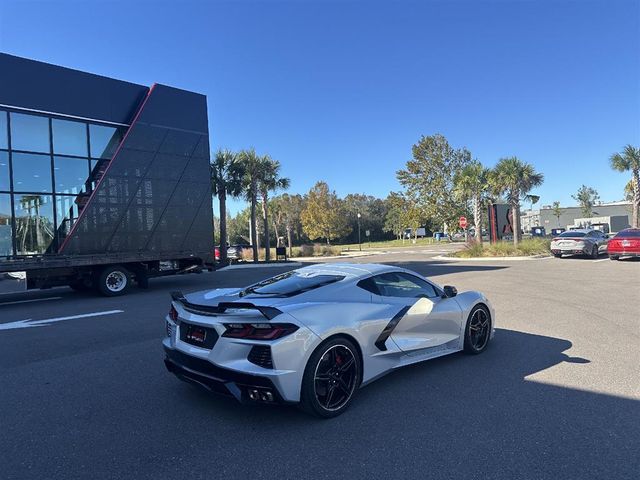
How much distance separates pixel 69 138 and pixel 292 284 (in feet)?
32.8

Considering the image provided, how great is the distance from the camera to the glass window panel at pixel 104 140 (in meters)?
Result: 12.1

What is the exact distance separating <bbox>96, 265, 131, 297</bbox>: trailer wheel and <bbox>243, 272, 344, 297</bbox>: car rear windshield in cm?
884

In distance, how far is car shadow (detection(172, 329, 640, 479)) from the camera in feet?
10.1

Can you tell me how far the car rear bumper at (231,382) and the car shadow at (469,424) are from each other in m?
0.32

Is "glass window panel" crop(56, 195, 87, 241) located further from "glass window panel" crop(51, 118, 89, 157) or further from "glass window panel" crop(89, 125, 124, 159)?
"glass window panel" crop(89, 125, 124, 159)

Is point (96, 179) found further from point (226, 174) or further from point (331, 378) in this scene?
point (226, 174)

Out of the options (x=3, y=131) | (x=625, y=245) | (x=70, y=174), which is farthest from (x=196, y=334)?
(x=625, y=245)

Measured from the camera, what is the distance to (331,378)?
3.87m

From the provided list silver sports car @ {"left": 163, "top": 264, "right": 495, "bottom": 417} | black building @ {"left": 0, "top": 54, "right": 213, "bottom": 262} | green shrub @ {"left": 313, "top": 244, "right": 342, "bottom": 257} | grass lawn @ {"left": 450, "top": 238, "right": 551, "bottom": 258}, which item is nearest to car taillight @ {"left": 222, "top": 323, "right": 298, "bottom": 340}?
silver sports car @ {"left": 163, "top": 264, "right": 495, "bottom": 417}

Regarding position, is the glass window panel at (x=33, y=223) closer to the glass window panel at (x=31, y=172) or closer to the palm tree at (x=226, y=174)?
the glass window panel at (x=31, y=172)

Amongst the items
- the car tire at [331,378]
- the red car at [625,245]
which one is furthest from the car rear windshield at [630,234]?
the car tire at [331,378]

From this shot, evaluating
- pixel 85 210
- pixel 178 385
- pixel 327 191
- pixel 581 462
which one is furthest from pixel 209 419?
pixel 327 191

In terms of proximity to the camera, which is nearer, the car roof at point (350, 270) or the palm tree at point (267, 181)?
the car roof at point (350, 270)

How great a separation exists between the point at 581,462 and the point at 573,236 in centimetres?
2262
